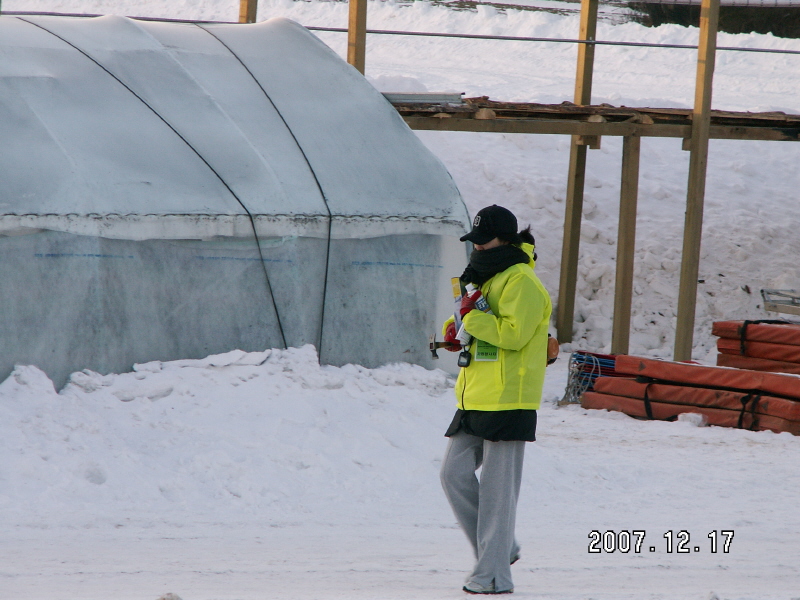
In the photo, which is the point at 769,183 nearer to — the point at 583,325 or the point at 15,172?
the point at 583,325

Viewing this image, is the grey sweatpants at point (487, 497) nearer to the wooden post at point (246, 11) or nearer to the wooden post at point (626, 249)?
the wooden post at point (626, 249)

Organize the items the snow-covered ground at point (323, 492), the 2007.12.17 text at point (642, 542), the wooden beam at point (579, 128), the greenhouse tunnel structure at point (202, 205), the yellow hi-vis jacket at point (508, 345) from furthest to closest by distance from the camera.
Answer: the wooden beam at point (579, 128), the greenhouse tunnel structure at point (202, 205), the 2007.12.17 text at point (642, 542), the snow-covered ground at point (323, 492), the yellow hi-vis jacket at point (508, 345)

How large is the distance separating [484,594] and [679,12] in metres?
24.7

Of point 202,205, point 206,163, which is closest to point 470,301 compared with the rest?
point 202,205

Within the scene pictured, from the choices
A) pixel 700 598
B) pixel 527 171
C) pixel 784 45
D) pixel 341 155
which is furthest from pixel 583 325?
pixel 784 45

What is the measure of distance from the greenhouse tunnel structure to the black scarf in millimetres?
3220

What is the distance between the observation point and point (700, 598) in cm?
387

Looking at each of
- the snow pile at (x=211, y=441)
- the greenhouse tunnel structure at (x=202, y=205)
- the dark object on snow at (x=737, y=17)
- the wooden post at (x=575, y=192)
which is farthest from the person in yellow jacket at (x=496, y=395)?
the dark object on snow at (x=737, y=17)

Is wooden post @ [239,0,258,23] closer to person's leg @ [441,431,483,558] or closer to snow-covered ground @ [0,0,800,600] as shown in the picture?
snow-covered ground @ [0,0,800,600]

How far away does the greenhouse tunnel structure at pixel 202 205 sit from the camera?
6.21 m

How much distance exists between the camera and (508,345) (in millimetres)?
3670

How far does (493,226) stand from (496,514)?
1078 mm

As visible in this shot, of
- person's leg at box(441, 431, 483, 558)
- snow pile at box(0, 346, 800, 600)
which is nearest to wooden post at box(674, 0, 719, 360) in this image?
snow pile at box(0, 346, 800, 600)

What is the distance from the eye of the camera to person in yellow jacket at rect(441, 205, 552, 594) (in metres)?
3.69
